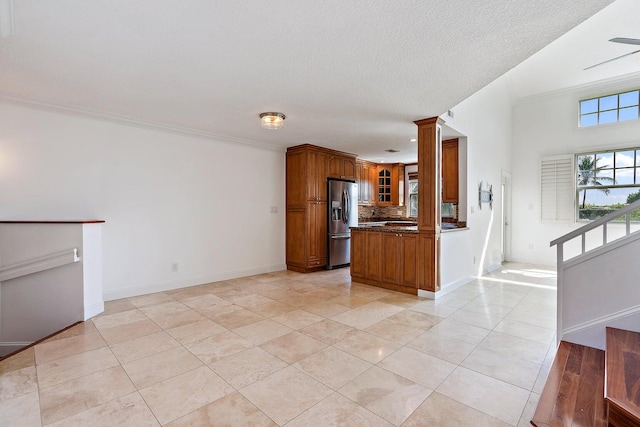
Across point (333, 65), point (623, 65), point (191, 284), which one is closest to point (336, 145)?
point (333, 65)

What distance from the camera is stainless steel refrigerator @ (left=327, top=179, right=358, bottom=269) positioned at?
19.5 ft

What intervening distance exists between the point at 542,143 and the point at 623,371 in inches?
246

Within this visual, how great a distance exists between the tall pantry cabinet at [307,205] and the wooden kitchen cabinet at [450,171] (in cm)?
209

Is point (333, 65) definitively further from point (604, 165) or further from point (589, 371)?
point (604, 165)

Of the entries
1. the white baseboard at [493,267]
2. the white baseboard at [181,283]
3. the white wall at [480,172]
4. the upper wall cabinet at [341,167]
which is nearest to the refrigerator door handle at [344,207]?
the upper wall cabinet at [341,167]

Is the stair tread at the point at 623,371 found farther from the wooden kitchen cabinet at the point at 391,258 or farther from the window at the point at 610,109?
the window at the point at 610,109

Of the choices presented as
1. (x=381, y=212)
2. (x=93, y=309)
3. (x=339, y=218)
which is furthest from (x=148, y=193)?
(x=381, y=212)

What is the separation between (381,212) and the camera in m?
8.49

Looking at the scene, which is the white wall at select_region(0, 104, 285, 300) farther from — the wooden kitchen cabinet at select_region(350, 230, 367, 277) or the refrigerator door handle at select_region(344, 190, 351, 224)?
the wooden kitchen cabinet at select_region(350, 230, 367, 277)

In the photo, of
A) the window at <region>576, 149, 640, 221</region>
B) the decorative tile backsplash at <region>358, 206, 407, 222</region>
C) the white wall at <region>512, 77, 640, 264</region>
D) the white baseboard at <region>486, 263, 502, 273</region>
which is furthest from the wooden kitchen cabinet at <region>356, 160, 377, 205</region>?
the window at <region>576, 149, 640, 221</region>

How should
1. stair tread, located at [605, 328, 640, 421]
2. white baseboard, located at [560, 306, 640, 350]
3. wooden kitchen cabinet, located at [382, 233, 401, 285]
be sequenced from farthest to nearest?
wooden kitchen cabinet, located at [382, 233, 401, 285]
white baseboard, located at [560, 306, 640, 350]
stair tread, located at [605, 328, 640, 421]

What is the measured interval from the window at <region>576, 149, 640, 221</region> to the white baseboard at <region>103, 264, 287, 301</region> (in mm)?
6337

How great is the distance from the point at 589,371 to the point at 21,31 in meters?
4.49

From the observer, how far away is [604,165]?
580cm
